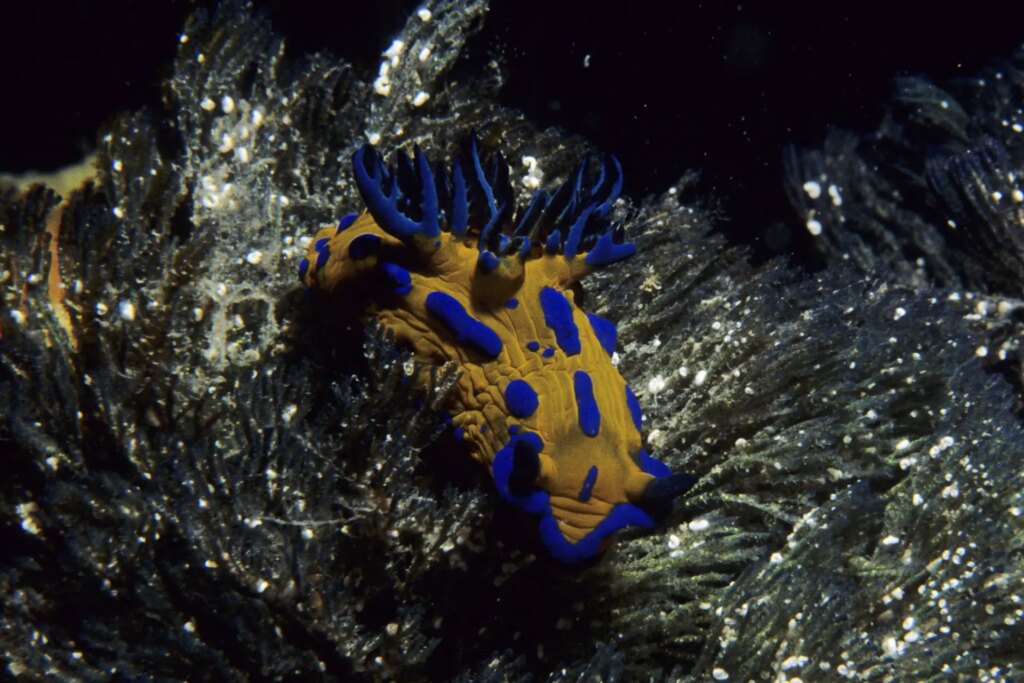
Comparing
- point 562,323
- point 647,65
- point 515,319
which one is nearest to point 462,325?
point 515,319

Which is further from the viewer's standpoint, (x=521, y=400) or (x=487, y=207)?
(x=487, y=207)

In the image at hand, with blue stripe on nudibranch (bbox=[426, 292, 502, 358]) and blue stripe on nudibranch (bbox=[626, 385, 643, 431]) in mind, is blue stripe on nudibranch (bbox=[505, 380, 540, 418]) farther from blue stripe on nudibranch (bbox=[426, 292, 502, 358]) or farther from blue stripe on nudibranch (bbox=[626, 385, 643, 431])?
blue stripe on nudibranch (bbox=[626, 385, 643, 431])

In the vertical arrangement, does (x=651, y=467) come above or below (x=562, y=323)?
below

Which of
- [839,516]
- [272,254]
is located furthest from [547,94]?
[839,516]

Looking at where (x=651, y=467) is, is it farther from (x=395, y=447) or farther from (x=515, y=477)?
(x=395, y=447)

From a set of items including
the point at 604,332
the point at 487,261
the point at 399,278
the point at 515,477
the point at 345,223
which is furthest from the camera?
the point at 345,223

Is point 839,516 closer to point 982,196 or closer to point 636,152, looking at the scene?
point 636,152
